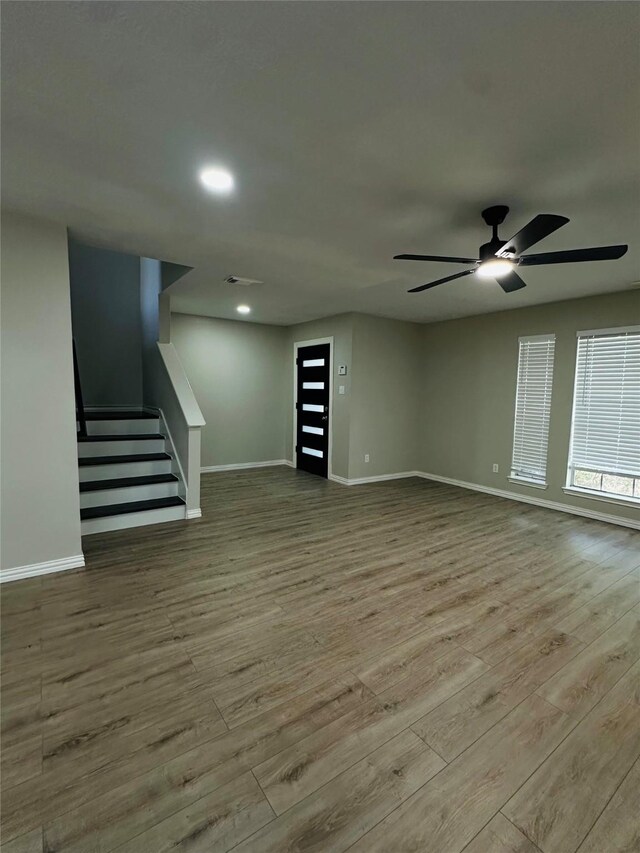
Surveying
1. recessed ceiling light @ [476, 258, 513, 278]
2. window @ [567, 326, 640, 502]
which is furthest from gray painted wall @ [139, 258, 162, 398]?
window @ [567, 326, 640, 502]

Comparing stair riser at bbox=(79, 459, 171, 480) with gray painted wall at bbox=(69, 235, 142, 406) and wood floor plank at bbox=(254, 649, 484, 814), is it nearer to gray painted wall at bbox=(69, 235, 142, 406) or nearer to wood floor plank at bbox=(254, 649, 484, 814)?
gray painted wall at bbox=(69, 235, 142, 406)

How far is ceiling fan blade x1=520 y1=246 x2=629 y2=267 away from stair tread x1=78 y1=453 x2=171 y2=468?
401 cm

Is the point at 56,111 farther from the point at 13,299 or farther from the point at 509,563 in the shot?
the point at 509,563

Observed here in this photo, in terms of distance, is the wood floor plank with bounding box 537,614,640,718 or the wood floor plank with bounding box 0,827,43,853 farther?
the wood floor plank with bounding box 537,614,640,718

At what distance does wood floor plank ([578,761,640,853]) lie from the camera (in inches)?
49.8

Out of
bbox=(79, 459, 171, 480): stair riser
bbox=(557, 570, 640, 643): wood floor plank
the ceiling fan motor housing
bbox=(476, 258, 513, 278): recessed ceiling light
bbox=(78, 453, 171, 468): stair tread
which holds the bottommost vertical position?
bbox=(557, 570, 640, 643): wood floor plank

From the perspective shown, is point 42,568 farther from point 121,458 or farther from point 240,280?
point 240,280

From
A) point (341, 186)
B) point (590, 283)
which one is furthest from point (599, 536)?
point (341, 186)

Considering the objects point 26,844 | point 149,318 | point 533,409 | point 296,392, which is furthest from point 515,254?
point 296,392

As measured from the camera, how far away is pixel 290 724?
1.70m

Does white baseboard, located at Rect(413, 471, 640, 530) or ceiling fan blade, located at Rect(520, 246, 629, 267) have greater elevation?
ceiling fan blade, located at Rect(520, 246, 629, 267)

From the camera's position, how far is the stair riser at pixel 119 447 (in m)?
4.29

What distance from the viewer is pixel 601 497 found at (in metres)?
4.57

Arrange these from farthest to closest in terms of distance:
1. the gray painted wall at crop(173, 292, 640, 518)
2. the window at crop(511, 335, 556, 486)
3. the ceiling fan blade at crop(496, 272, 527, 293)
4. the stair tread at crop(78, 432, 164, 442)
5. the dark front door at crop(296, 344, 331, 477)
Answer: the dark front door at crop(296, 344, 331, 477)
the gray painted wall at crop(173, 292, 640, 518)
the window at crop(511, 335, 556, 486)
the stair tread at crop(78, 432, 164, 442)
the ceiling fan blade at crop(496, 272, 527, 293)
